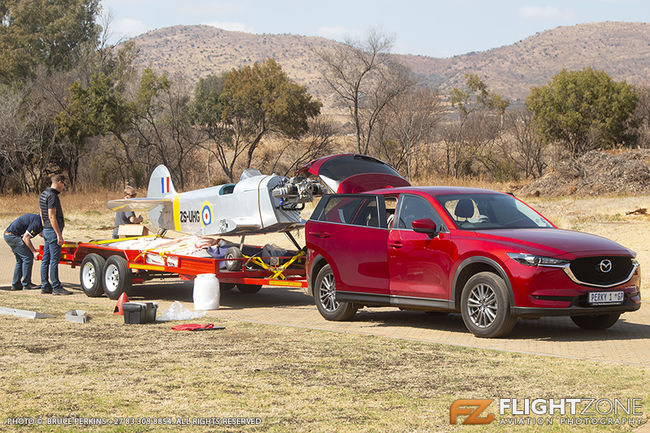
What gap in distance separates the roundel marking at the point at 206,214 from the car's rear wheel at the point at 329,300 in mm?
3634

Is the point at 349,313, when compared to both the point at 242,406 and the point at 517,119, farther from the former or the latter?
the point at 517,119

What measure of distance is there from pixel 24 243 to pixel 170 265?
3.63 meters

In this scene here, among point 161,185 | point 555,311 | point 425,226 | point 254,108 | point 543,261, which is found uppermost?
point 254,108

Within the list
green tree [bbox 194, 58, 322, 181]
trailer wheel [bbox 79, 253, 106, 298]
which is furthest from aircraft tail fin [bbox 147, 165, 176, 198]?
green tree [bbox 194, 58, 322, 181]

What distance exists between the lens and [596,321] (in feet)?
35.7

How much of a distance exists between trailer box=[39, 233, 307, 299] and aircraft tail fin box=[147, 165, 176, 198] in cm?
165

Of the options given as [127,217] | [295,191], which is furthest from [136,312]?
[127,217]

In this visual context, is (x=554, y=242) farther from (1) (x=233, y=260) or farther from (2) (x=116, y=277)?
(2) (x=116, y=277)

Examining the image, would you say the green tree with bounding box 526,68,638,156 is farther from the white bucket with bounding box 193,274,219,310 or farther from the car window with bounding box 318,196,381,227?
the car window with bounding box 318,196,381,227

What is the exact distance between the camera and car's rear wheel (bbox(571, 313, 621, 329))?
10773mm

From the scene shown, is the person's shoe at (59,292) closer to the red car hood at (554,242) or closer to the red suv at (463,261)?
the red suv at (463,261)

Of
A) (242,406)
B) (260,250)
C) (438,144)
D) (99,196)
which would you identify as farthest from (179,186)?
(242,406)

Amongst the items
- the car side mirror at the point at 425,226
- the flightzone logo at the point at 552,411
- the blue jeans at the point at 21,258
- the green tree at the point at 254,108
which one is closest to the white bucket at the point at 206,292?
the car side mirror at the point at 425,226

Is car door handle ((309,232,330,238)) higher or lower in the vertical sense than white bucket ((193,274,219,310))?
higher
